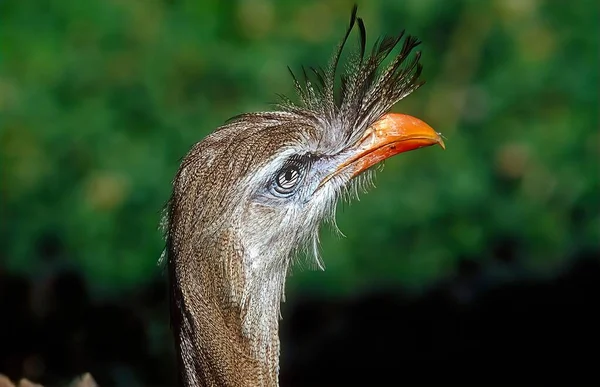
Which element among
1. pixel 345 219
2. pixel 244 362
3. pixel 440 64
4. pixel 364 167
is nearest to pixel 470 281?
pixel 345 219

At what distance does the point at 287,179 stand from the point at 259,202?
0.10 metres

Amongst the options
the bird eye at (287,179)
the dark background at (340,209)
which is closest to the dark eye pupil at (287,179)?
the bird eye at (287,179)

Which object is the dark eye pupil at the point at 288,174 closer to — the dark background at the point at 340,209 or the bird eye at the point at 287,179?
the bird eye at the point at 287,179

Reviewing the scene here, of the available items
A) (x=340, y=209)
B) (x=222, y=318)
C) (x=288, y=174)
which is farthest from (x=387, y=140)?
(x=340, y=209)

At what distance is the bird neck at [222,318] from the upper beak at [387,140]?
357mm

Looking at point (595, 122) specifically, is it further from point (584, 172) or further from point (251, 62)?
point (251, 62)

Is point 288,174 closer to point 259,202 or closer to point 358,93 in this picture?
point 259,202

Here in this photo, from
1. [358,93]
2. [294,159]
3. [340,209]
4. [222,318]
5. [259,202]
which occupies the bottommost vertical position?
[222,318]

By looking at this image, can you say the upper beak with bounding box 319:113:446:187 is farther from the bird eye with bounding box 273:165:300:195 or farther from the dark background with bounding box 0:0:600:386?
the dark background with bounding box 0:0:600:386

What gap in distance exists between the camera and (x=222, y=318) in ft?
7.68

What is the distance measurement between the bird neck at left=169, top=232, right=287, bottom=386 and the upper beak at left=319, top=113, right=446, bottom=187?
0.36m

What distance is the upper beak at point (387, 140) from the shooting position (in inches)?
100

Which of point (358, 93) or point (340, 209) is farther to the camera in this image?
point (340, 209)

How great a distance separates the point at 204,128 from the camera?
479 centimetres
